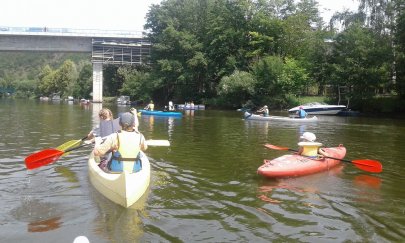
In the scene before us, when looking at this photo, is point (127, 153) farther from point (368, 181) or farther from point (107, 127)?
point (368, 181)

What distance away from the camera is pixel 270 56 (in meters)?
43.9

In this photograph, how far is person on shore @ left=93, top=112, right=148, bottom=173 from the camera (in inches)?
266

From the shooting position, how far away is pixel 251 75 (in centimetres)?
4416

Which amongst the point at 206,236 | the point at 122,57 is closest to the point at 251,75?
the point at 122,57

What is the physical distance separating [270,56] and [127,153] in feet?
127

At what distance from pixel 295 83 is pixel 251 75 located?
16.3ft

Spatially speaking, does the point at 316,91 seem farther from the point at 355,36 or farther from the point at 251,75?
the point at 355,36

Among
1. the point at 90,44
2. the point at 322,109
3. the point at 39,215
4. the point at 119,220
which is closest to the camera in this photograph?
the point at 119,220

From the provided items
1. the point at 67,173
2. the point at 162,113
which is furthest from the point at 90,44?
the point at 67,173

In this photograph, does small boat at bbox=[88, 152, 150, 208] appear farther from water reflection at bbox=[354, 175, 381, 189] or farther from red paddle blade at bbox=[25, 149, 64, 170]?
water reflection at bbox=[354, 175, 381, 189]

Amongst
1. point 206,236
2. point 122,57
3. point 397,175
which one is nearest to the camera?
point 206,236

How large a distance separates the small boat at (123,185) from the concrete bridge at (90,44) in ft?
177

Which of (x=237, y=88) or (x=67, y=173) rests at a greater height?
(x=237, y=88)

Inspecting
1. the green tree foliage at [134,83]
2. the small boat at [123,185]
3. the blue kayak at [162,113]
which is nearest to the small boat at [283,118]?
the blue kayak at [162,113]
